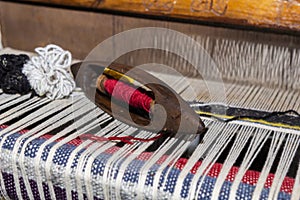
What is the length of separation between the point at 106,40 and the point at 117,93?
0.35 m

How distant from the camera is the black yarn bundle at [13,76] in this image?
0.78 metres

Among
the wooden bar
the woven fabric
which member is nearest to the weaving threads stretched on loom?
the woven fabric

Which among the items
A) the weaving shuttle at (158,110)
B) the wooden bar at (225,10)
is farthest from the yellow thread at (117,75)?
the wooden bar at (225,10)

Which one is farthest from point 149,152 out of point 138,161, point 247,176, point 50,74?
point 50,74

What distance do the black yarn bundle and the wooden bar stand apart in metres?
0.18

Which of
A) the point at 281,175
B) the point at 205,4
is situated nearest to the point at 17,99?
the point at 205,4

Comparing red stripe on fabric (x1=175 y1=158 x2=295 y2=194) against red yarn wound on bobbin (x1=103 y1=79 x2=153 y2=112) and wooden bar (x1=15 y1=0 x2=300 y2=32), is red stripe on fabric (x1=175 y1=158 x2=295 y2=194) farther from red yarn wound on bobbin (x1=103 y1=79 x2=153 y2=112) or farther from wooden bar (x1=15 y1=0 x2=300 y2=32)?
wooden bar (x1=15 y1=0 x2=300 y2=32)

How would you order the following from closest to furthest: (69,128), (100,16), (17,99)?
1. (69,128)
2. (17,99)
3. (100,16)

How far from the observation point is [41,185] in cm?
62

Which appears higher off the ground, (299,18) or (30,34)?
(299,18)

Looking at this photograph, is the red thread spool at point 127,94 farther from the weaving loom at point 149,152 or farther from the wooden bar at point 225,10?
the wooden bar at point 225,10

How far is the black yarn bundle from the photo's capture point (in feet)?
2.57

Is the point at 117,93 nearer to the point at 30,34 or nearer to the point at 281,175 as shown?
the point at 281,175

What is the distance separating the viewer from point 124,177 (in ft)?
1.86
